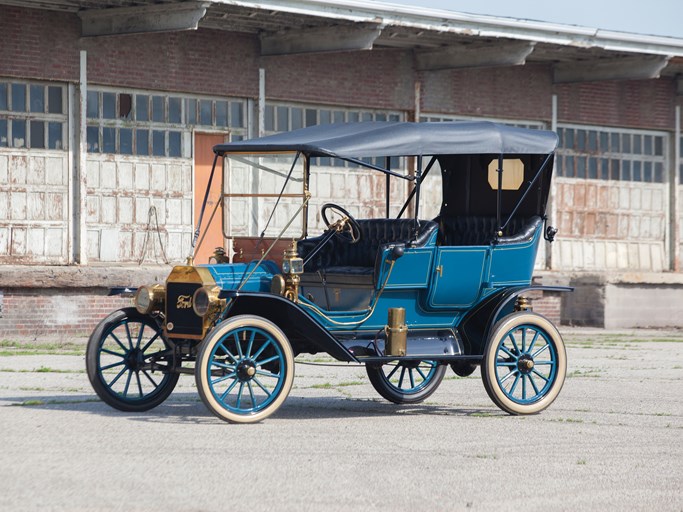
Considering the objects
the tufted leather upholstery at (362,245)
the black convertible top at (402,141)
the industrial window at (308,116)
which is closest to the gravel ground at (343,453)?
the tufted leather upholstery at (362,245)

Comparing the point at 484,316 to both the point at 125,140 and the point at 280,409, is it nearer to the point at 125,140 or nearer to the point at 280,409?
the point at 280,409

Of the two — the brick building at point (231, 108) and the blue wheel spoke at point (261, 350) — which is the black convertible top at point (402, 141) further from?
the brick building at point (231, 108)

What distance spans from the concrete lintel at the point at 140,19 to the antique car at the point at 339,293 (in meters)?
7.55

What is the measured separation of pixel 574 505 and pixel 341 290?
3660 millimetres

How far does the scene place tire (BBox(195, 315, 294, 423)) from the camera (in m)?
8.58

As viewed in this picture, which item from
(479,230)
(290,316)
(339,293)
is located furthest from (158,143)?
(290,316)

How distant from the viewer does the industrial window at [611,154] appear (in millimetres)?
22656

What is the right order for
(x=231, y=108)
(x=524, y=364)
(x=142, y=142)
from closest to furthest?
1. (x=524, y=364)
2. (x=142, y=142)
3. (x=231, y=108)

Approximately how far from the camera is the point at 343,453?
7645mm

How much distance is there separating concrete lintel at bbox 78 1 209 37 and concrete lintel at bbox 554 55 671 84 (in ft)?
24.2

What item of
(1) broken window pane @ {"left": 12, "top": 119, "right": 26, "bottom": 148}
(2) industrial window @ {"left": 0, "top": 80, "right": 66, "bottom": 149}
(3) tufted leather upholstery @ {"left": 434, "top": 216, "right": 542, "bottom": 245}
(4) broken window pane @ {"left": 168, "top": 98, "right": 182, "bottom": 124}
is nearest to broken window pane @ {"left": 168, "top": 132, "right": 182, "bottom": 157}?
(4) broken window pane @ {"left": 168, "top": 98, "right": 182, "bottom": 124}

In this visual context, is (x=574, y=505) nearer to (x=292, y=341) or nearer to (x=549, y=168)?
(x=292, y=341)

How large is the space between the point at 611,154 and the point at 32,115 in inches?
411

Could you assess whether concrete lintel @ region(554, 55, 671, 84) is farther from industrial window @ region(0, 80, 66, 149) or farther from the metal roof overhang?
industrial window @ region(0, 80, 66, 149)
